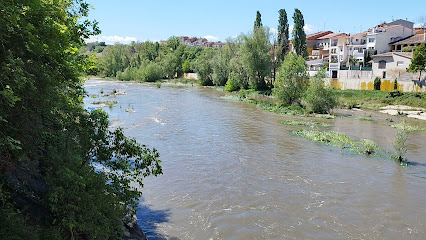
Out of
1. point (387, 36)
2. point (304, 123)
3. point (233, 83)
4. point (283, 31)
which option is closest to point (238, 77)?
point (233, 83)

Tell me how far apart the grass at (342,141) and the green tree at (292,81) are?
41.2ft

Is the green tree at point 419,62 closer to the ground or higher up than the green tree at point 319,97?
higher up

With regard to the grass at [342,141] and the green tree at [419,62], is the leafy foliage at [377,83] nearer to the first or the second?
the green tree at [419,62]

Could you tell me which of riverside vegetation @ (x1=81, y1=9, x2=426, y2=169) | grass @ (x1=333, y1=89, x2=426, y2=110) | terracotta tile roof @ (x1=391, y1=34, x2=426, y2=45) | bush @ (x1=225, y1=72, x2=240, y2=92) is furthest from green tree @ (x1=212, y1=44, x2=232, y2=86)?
terracotta tile roof @ (x1=391, y1=34, x2=426, y2=45)

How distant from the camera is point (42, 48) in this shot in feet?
19.0

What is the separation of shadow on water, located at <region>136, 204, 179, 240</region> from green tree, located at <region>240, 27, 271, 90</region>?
142ft

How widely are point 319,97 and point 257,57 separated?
64.7 ft

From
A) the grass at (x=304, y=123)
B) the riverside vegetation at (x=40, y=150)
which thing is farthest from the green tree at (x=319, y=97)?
the riverside vegetation at (x=40, y=150)

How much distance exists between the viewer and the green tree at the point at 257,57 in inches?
2073

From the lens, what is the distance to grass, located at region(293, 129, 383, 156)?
65.6ft

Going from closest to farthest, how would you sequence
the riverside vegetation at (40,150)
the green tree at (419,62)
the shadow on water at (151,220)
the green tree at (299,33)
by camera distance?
1. the riverside vegetation at (40,150)
2. the shadow on water at (151,220)
3. the green tree at (419,62)
4. the green tree at (299,33)

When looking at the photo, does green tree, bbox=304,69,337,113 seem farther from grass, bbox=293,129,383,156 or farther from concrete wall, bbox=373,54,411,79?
concrete wall, bbox=373,54,411,79

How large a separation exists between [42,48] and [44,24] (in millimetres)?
518

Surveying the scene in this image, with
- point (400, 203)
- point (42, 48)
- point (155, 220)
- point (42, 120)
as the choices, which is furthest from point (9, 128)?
point (400, 203)
